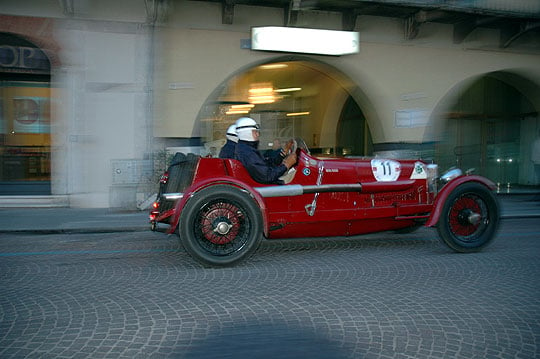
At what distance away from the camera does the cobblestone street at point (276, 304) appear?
9.30ft

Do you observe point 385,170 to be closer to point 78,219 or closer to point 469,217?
point 469,217

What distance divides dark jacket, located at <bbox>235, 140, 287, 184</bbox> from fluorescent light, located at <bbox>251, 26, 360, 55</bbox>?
5933 mm

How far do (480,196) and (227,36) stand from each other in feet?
23.0

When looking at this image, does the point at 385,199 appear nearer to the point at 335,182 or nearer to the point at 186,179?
the point at 335,182

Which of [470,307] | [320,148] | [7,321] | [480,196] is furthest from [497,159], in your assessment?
[7,321]

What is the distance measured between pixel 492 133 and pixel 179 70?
36.2 feet

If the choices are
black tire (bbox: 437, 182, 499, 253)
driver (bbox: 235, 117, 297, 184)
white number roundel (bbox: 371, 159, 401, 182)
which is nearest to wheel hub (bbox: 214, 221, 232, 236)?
A: driver (bbox: 235, 117, 297, 184)

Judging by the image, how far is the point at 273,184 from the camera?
16.8ft

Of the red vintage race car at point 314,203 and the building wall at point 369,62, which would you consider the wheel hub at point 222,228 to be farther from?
the building wall at point 369,62

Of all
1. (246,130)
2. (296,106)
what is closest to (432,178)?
(246,130)

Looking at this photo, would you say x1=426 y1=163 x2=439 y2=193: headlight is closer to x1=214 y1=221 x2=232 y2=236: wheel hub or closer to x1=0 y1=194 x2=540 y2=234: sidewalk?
x1=214 y1=221 x2=232 y2=236: wheel hub

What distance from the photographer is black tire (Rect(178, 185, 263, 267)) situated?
4703mm

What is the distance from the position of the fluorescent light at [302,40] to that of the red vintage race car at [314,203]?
19.1 ft

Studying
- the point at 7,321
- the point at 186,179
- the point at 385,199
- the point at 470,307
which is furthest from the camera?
the point at 385,199
